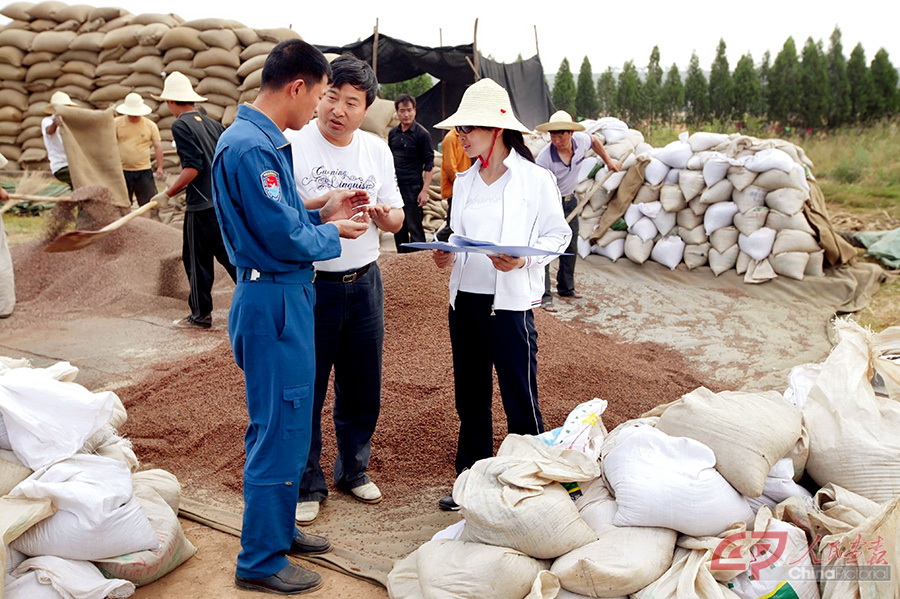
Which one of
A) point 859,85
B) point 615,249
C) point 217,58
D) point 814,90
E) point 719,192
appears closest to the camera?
point 719,192

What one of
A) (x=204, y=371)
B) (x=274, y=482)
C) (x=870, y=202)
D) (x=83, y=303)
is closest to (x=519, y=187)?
(x=274, y=482)

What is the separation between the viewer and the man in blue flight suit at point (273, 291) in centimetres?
207

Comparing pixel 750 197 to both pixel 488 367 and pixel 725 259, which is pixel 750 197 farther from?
pixel 488 367

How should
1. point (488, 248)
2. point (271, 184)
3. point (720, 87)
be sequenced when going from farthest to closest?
point (720, 87)
point (488, 248)
point (271, 184)

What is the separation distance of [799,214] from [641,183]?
1.40 metres

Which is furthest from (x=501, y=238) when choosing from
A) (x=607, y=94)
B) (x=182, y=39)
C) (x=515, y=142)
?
(x=607, y=94)

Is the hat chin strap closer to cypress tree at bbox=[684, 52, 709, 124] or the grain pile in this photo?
the grain pile

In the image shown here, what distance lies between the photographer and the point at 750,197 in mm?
6441

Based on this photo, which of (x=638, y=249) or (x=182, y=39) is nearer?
(x=638, y=249)

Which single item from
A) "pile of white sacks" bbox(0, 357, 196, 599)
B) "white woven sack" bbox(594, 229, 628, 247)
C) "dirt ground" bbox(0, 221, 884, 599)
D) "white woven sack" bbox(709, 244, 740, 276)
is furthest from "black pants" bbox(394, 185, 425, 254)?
"pile of white sacks" bbox(0, 357, 196, 599)

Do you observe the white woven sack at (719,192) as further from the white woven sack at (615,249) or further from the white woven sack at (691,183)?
the white woven sack at (615,249)

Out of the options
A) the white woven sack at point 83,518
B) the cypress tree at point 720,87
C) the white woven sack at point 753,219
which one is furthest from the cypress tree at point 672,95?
the white woven sack at point 83,518

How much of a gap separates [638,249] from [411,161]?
2.23 meters

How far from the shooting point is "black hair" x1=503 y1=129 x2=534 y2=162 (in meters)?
2.67
